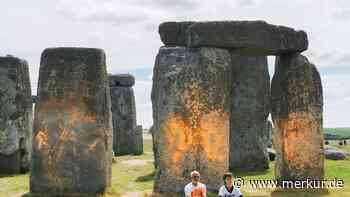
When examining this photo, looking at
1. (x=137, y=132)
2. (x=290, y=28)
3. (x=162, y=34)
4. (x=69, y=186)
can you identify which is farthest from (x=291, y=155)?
(x=137, y=132)

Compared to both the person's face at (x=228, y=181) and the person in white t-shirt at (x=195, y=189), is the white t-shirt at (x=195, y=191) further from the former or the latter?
the person's face at (x=228, y=181)

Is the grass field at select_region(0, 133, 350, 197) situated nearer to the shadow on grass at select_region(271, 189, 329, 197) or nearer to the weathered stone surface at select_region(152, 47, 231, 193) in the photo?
the shadow on grass at select_region(271, 189, 329, 197)

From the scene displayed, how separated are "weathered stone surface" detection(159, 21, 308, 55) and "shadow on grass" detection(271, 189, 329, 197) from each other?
3399 mm

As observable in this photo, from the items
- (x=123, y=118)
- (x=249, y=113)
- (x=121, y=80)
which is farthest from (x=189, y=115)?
(x=121, y=80)

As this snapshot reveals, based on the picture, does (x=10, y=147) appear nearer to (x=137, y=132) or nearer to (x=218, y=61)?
(x=218, y=61)

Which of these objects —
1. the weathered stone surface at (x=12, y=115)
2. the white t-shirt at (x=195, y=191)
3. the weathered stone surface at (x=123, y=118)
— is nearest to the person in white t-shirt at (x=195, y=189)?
the white t-shirt at (x=195, y=191)

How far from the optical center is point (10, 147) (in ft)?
64.6

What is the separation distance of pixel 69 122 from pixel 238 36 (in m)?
4.29

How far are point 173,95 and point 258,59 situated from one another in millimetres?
7346

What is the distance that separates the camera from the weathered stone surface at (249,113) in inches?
803

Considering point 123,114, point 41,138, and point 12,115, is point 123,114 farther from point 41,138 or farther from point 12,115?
point 41,138

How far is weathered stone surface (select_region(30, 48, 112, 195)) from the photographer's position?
14258 millimetres

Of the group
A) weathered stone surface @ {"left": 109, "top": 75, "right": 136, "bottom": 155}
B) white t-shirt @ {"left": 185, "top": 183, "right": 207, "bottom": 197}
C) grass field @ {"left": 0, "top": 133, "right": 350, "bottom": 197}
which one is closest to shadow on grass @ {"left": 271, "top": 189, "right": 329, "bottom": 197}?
grass field @ {"left": 0, "top": 133, "right": 350, "bottom": 197}

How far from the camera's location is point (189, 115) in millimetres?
14109
